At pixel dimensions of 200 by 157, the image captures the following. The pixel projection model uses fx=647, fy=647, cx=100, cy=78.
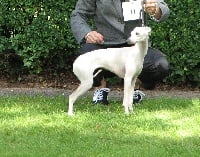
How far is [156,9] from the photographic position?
21.8 feet

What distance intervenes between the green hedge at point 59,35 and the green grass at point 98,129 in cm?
110

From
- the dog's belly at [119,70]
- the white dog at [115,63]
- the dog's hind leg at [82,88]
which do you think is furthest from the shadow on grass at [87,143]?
the dog's belly at [119,70]

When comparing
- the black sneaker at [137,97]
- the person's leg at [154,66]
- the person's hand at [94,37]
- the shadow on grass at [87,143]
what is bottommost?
the shadow on grass at [87,143]

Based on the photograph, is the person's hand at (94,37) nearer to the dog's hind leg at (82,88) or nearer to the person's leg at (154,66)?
the dog's hind leg at (82,88)

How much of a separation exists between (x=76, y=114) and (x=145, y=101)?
1.22m

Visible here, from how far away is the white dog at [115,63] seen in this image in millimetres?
6523

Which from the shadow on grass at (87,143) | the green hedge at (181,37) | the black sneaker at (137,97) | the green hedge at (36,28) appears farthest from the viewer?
the green hedge at (36,28)

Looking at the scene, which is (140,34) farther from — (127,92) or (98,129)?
(98,129)

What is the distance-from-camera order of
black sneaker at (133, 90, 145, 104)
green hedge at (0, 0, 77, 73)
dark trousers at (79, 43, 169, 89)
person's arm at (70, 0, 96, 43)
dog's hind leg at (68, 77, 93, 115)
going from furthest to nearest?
green hedge at (0, 0, 77, 73)
black sneaker at (133, 90, 145, 104)
dark trousers at (79, 43, 169, 89)
person's arm at (70, 0, 96, 43)
dog's hind leg at (68, 77, 93, 115)

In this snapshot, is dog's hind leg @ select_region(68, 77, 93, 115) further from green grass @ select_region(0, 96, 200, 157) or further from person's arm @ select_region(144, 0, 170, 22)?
person's arm @ select_region(144, 0, 170, 22)

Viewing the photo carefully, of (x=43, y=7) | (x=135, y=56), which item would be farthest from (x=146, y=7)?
(x=43, y=7)

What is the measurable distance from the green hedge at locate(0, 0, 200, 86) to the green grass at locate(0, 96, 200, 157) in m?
1.10

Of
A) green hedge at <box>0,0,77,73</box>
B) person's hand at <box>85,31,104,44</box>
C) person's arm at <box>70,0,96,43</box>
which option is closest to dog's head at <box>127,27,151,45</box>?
person's hand at <box>85,31,104,44</box>

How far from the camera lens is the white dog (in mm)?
6523
